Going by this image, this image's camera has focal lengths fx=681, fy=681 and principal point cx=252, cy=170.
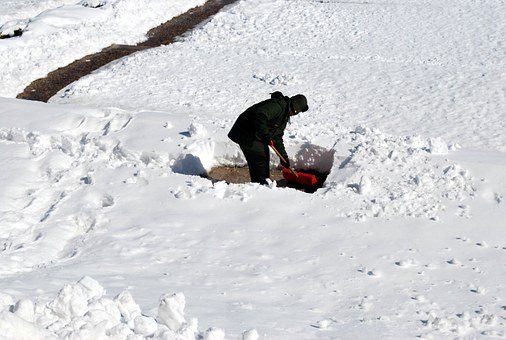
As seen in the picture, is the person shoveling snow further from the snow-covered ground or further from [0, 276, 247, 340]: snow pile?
[0, 276, 247, 340]: snow pile

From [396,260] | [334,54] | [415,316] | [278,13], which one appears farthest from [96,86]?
[415,316]

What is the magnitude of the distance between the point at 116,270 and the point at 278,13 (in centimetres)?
1329

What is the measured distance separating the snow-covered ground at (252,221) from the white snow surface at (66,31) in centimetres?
228

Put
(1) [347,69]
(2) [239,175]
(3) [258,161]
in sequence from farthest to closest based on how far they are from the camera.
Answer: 1. (1) [347,69]
2. (2) [239,175]
3. (3) [258,161]

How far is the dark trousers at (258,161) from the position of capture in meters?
8.10

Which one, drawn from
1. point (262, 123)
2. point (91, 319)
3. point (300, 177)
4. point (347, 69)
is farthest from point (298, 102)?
point (347, 69)

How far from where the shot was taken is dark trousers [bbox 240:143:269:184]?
8.10m

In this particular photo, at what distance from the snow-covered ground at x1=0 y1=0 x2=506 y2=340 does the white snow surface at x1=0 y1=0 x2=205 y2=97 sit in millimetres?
2278

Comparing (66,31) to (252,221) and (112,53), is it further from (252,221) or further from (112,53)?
(252,221)

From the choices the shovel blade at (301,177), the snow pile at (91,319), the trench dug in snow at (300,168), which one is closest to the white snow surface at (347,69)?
the trench dug in snow at (300,168)

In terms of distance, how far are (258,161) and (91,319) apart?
407cm

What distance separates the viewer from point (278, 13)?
60.2 feet

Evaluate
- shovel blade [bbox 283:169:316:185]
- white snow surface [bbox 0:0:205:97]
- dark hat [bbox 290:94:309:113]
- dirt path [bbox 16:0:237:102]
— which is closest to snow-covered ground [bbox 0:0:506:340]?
shovel blade [bbox 283:169:316:185]

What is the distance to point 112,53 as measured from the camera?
624 inches
